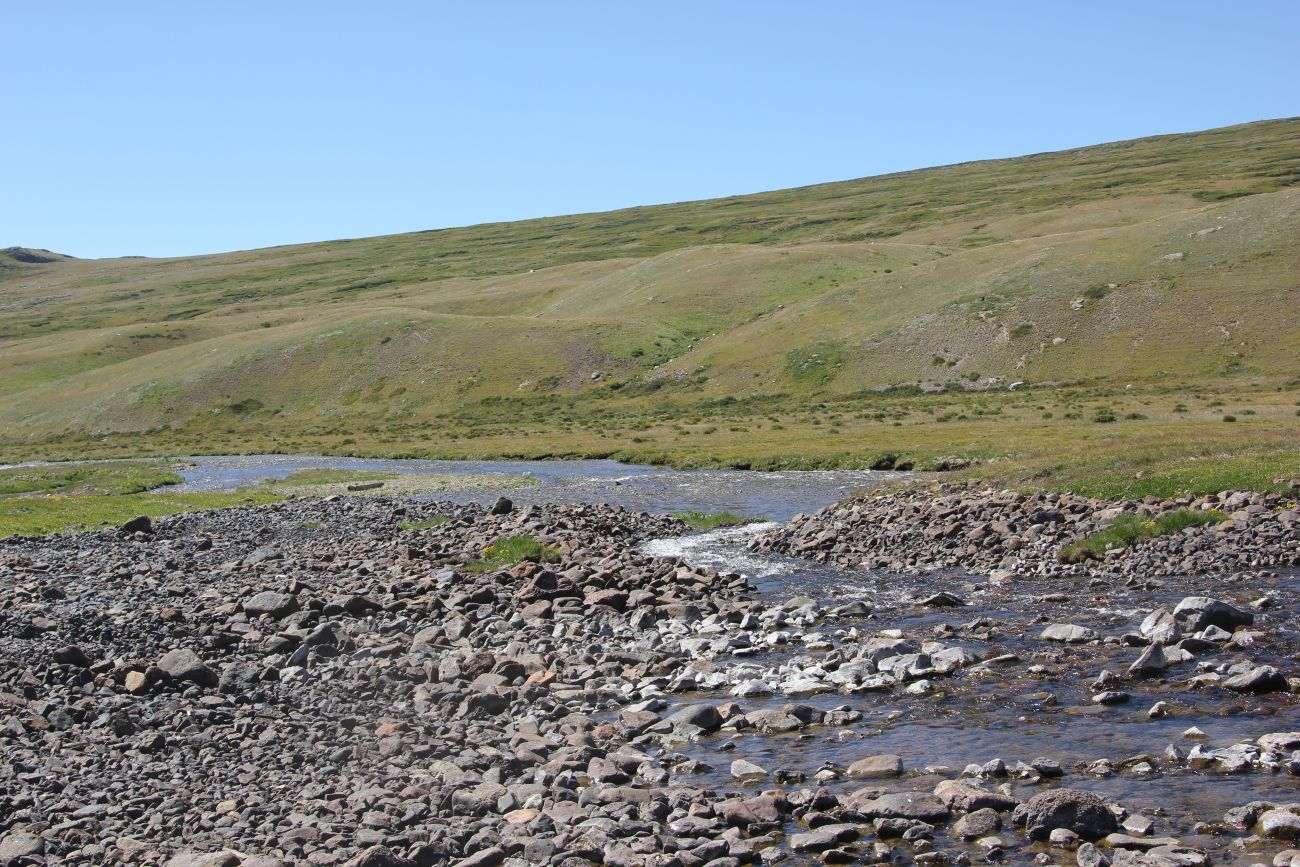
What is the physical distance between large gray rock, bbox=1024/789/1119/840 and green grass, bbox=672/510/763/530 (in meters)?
27.0

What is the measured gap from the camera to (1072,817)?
11.9 metres

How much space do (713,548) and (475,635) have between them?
1241 centimetres

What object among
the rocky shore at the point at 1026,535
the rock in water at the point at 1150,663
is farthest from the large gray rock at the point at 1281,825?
the rocky shore at the point at 1026,535

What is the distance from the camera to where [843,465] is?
5650cm

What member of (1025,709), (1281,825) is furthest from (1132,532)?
(1281,825)

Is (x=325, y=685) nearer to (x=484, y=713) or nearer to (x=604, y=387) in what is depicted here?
(x=484, y=713)

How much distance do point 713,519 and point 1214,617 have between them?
22330 millimetres

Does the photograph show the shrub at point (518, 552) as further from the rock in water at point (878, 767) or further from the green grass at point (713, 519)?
the rock in water at point (878, 767)

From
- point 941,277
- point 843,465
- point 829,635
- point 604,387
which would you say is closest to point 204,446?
point 604,387

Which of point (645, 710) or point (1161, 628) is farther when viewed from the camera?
point (1161, 628)

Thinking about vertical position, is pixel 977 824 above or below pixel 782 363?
below

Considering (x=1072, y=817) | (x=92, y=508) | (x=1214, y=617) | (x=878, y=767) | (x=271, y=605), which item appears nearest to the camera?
(x=1072, y=817)

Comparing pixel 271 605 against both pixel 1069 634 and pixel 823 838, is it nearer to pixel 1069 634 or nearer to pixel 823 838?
pixel 823 838

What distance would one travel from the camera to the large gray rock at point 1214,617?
19.3 metres
